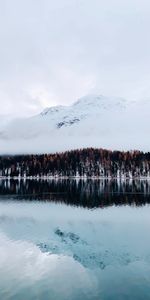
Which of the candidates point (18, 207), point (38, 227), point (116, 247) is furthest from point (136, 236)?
point (18, 207)

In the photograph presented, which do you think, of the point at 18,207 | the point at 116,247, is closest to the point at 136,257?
the point at 116,247

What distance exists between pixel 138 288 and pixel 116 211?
141 feet

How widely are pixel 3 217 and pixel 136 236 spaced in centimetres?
2762

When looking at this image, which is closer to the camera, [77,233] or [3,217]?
[77,233]

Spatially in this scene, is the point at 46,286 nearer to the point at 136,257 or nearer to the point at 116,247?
the point at 136,257

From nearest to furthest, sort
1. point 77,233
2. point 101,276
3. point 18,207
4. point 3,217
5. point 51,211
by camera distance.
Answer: point 101,276 < point 77,233 < point 3,217 < point 51,211 < point 18,207

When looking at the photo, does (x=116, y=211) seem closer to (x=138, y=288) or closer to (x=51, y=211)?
(x=51, y=211)

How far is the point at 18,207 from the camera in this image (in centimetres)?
8150

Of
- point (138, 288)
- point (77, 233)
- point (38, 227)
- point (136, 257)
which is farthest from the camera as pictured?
point (38, 227)

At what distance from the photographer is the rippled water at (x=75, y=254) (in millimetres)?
29625

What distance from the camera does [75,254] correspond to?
40.9m

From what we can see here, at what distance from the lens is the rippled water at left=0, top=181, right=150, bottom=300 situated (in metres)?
29.6

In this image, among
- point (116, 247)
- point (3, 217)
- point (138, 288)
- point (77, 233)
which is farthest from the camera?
point (3, 217)

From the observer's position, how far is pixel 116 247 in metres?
43.2
